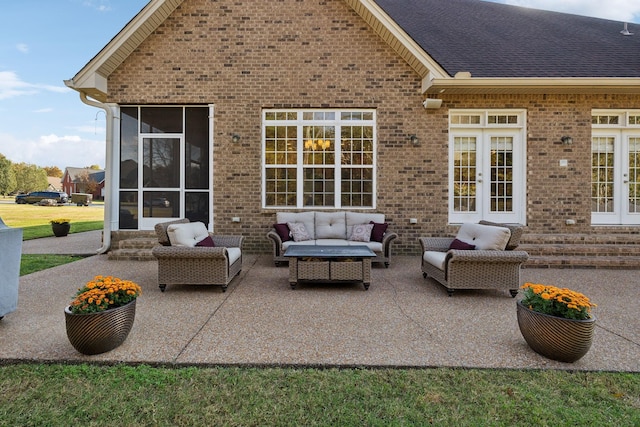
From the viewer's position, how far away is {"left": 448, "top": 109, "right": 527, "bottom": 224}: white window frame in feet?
25.5

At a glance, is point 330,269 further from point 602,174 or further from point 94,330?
point 602,174

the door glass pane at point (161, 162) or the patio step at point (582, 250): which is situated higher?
the door glass pane at point (161, 162)

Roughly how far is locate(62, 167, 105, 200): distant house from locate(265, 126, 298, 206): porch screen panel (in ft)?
178

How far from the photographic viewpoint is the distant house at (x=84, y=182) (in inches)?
2083

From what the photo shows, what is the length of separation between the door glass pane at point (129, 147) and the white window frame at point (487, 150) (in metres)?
7.49

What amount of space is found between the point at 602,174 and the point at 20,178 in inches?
2668

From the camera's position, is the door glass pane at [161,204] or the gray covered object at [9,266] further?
the door glass pane at [161,204]

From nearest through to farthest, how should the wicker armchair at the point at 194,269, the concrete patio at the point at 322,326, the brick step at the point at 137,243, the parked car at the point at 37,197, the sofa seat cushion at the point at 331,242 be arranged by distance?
1. the concrete patio at the point at 322,326
2. the wicker armchair at the point at 194,269
3. the sofa seat cushion at the point at 331,242
4. the brick step at the point at 137,243
5. the parked car at the point at 37,197

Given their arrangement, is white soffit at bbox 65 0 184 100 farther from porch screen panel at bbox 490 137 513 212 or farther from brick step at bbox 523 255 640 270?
brick step at bbox 523 255 640 270

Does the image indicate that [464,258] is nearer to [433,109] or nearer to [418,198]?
[418,198]

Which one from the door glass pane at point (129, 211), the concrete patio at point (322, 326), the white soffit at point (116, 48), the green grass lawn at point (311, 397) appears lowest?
the green grass lawn at point (311, 397)

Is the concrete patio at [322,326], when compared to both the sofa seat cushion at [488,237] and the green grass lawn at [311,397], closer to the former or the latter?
the green grass lawn at [311,397]

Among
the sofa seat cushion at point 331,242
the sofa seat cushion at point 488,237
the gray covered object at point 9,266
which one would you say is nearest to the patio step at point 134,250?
the gray covered object at point 9,266

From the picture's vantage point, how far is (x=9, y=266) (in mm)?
3646
